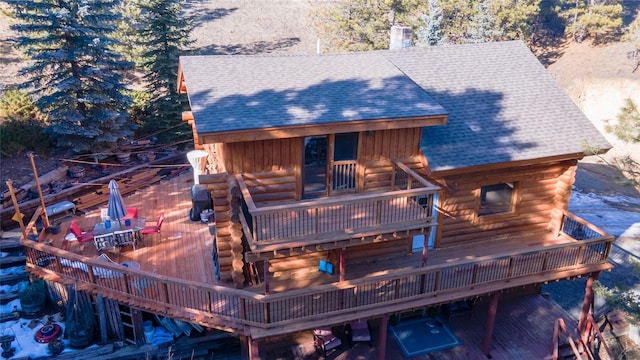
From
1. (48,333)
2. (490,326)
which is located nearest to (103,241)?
(48,333)

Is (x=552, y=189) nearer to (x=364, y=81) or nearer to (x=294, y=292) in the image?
(x=364, y=81)

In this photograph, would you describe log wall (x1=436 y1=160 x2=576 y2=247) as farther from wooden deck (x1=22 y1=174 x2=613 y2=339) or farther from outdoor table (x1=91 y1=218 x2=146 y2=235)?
outdoor table (x1=91 y1=218 x2=146 y2=235)

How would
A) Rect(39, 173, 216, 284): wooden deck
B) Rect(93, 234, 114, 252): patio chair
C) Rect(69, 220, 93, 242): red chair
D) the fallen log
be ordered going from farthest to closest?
the fallen log < Rect(69, 220, 93, 242): red chair < Rect(93, 234, 114, 252): patio chair < Rect(39, 173, 216, 284): wooden deck

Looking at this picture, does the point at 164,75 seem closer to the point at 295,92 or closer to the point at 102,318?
the point at 295,92

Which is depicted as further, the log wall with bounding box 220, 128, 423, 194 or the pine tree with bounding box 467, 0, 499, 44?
the pine tree with bounding box 467, 0, 499, 44

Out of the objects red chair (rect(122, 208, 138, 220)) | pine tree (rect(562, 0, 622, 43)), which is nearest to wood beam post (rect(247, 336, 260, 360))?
Result: red chair (rect(122, 208, 138, 220))

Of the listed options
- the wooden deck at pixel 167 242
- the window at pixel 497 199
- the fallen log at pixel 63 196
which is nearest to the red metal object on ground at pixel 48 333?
the wooden deck at pixel 167 242

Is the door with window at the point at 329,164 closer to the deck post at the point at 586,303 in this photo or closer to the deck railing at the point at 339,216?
the deck railing at the point at 339,216
